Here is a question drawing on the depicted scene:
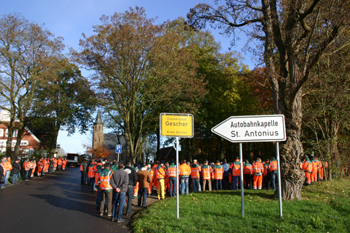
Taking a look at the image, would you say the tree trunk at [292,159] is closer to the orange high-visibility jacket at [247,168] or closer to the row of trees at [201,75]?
the row of trees at [201,75]

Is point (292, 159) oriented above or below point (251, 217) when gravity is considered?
above

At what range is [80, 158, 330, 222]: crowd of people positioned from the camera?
9211mm

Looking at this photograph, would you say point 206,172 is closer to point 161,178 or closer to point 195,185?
point 195,185

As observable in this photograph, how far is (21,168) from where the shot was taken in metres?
Answer: 22.7

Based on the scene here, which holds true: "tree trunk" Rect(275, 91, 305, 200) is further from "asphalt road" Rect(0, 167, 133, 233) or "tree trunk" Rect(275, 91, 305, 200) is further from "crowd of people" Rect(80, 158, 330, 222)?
"asphalt road" Rect(0, 167, 133, 233)

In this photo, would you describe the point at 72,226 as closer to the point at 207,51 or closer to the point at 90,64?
the point at 90,64

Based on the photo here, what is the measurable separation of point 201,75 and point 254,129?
60.0 feet

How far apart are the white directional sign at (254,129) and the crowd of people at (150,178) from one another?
3846 millimetres

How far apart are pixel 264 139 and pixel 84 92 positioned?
1628 centimetres

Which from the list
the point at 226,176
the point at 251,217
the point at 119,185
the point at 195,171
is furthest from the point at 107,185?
the point at 226,176

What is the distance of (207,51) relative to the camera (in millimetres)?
28812

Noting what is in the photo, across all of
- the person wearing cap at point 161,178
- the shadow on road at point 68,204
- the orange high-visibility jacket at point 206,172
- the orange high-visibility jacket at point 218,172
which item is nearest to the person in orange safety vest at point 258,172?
the orange high-visibility jacket at point 218,172

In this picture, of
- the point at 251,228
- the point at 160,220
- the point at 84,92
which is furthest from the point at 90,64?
the point at 251,228

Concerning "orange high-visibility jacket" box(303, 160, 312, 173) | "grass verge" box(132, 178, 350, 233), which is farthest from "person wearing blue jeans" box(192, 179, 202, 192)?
"orange high-visibility jacket" box(303, 160, 312, 173)
